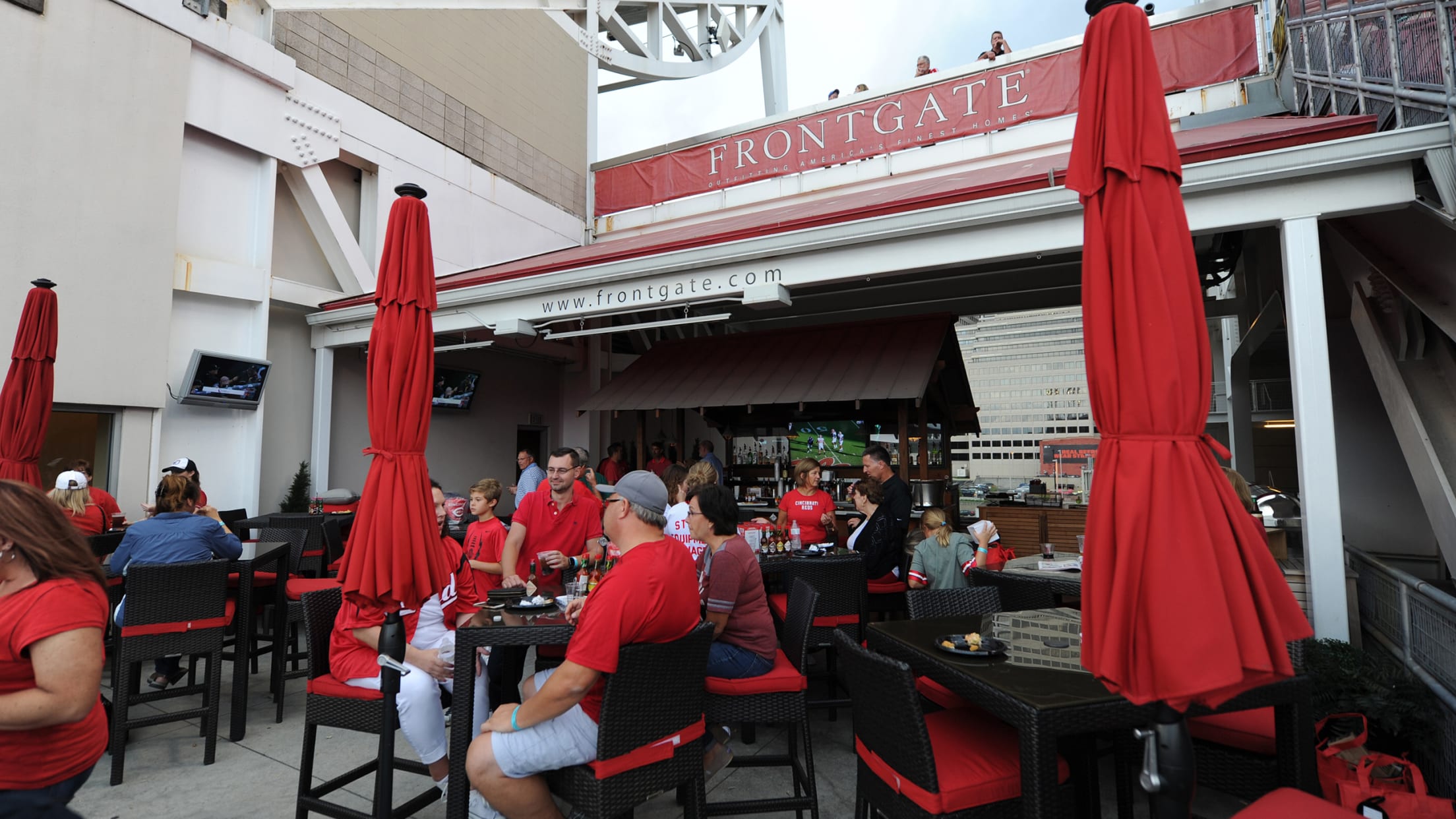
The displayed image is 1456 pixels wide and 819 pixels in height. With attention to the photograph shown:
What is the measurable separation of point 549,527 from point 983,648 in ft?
9.18

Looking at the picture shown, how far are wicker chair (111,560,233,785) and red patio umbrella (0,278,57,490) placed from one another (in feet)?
6.16

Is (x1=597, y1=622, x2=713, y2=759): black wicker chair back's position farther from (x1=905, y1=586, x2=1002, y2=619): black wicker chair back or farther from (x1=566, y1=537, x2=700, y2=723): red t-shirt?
(x1=905, y1=586, x2=1002, y2=619): black wicker chair back

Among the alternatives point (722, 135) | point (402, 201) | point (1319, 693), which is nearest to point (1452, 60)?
point (1319, 693)

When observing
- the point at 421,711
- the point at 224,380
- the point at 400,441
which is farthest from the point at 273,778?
the point at 224,380

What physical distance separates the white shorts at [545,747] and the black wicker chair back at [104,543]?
15.3 ft

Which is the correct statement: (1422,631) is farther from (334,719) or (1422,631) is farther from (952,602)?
(334,719)

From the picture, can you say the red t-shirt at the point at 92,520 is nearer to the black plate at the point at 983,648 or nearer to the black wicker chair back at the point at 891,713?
the black wicker chair back at the point at 891,713

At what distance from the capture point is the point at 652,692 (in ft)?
7.92

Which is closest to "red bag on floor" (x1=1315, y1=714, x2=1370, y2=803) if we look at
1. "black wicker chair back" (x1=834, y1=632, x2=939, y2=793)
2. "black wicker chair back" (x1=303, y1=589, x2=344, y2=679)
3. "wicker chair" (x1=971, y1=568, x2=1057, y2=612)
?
"wicker chair" (x1=971, y1=568, x2=1057, y2=612)

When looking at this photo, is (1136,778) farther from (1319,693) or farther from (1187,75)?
(1187,75)

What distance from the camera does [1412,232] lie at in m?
4.43

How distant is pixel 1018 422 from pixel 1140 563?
A: 22.5m

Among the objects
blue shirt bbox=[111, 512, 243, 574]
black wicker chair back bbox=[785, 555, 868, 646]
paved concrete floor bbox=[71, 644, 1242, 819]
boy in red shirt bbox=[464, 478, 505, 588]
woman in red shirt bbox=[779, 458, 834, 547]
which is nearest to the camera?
paved concrete floor bbox=[71, 644, 1242, 819]

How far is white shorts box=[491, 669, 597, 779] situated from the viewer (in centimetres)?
238
